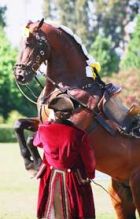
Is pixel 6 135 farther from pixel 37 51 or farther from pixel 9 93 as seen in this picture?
pixel 37 51

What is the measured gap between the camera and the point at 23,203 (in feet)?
36.1

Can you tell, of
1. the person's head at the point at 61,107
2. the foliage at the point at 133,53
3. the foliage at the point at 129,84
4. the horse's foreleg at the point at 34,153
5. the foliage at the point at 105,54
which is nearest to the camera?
the person's head at the point at 61,107

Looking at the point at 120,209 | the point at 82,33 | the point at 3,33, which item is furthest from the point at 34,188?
the point at 82,33

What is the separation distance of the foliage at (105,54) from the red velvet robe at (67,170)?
166 feet

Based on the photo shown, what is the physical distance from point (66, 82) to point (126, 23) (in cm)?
5583

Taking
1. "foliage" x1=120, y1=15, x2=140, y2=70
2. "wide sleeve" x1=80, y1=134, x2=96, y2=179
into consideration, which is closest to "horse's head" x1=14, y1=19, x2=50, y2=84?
"wide sleeve" x1=80, y1=134, x2=96, y2=179

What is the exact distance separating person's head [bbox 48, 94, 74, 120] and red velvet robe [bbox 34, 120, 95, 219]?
0.13m

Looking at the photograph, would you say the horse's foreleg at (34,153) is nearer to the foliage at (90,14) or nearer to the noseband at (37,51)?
the noseband at (37,51)

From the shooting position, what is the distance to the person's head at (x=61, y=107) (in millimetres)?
6316

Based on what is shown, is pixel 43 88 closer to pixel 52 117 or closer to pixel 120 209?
pixel 52 117

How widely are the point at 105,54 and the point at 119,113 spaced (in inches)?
2037

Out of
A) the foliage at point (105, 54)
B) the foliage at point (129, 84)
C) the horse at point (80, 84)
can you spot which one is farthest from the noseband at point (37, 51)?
the foliage at point (105, 54)

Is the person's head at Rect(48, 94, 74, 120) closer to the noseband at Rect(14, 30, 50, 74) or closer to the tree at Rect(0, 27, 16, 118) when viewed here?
the noseband at Rect(14, 30, 50, 74)

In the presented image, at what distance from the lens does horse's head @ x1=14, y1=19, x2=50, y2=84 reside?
7.04 metres
